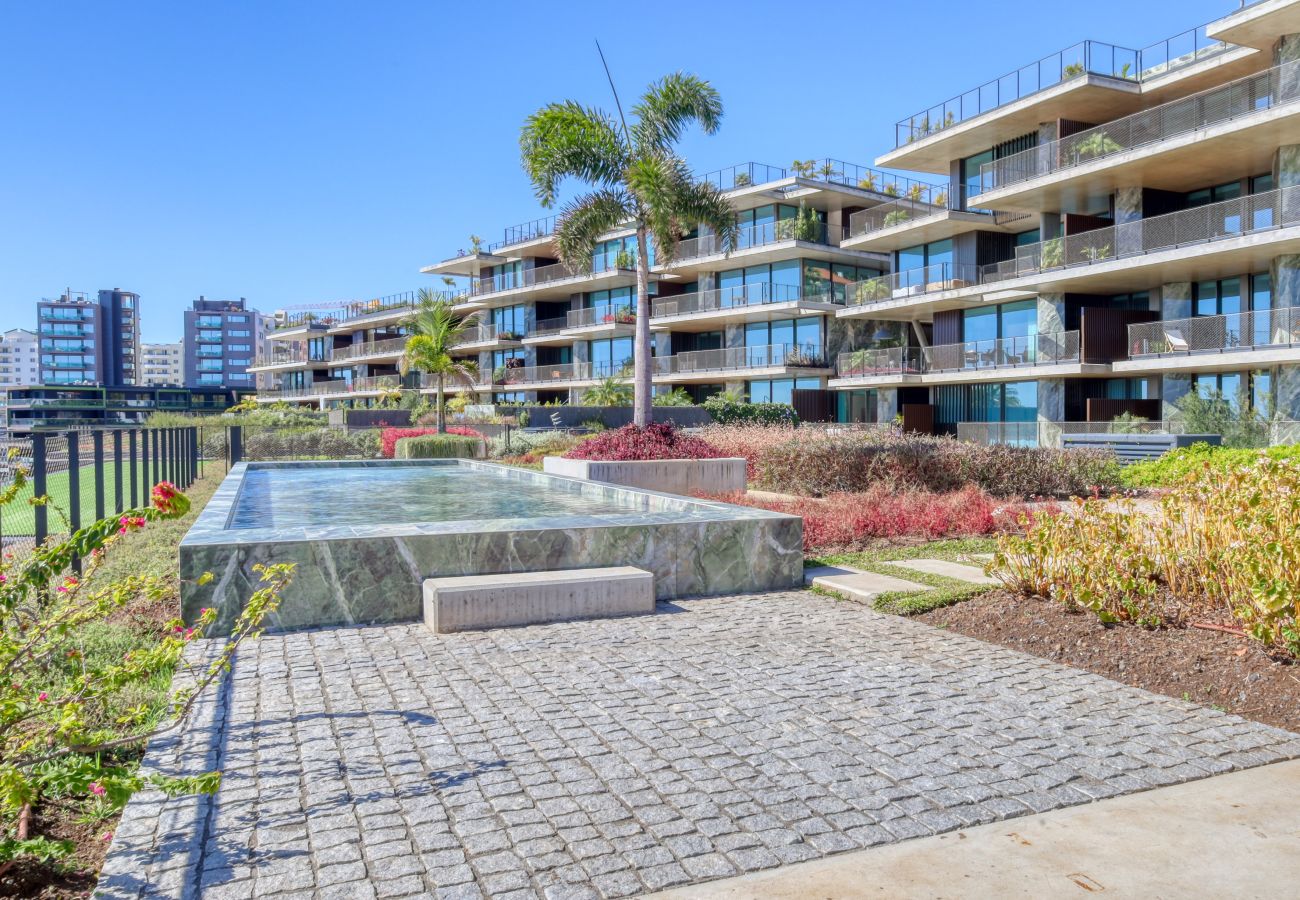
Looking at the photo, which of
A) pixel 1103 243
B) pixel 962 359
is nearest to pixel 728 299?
pixel 962 359

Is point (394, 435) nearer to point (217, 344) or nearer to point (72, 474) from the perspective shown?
point (72, 474)

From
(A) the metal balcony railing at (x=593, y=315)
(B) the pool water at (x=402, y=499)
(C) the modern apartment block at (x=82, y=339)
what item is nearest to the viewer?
Result: (B) the pool water at (x=402, y=499)

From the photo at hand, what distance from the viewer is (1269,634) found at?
17.9ft

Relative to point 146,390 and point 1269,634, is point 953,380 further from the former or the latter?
point 146,390

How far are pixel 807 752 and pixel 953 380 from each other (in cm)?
3023

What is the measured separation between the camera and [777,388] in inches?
1596

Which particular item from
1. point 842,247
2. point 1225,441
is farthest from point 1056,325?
point 842,247

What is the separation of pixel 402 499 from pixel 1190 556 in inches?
408

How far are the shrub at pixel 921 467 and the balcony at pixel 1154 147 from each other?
1223 cm

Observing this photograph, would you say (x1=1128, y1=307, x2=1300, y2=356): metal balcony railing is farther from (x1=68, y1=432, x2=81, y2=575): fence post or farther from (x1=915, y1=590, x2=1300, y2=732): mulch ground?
(x1=68, y1=432, x2=81, y2=575): fence post

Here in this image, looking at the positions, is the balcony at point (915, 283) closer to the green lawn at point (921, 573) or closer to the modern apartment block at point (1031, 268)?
the modern apartment block at point (1031, 268)

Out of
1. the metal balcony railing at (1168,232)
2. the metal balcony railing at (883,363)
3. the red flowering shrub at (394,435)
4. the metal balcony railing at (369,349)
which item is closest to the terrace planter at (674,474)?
the red flowering shrub at (394,435)

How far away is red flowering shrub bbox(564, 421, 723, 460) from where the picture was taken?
57.1ft

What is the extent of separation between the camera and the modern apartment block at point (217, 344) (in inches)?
6811
